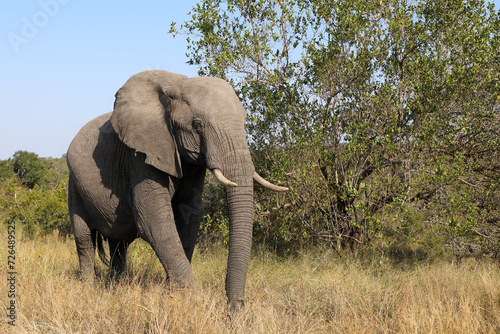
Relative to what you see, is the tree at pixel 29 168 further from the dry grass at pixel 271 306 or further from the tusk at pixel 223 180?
the tusk at pixel 223 180

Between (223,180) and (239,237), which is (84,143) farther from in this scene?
(239,237)

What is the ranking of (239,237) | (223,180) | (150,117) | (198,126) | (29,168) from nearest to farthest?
1. (223,180)
2. (239,237)
3. (198,126)
4. (150,117)
5. (29,168)

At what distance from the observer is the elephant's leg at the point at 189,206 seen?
5.43 metres

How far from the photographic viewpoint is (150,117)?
5.01 metres

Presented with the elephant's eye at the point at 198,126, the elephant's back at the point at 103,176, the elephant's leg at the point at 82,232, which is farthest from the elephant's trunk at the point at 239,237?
the elephant's leg at the point at 82,232

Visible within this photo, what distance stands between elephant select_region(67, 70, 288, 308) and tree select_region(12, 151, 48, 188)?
57.5ft

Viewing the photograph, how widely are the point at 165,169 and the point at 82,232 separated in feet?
6.31

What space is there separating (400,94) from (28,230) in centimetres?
795

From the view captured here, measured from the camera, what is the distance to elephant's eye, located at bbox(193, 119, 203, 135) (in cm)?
461

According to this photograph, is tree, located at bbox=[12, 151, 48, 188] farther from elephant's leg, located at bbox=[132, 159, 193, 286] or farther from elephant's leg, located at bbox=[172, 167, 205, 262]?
elephant's leg, located at bbox=[132, 159, 193, 286]

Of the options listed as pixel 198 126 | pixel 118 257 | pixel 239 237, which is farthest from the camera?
pixel 118 257

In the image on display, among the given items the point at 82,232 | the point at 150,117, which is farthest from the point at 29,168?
the point at 150,117

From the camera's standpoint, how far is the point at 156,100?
5.15 meters

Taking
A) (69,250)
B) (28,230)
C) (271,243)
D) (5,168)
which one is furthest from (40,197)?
(5,168)
